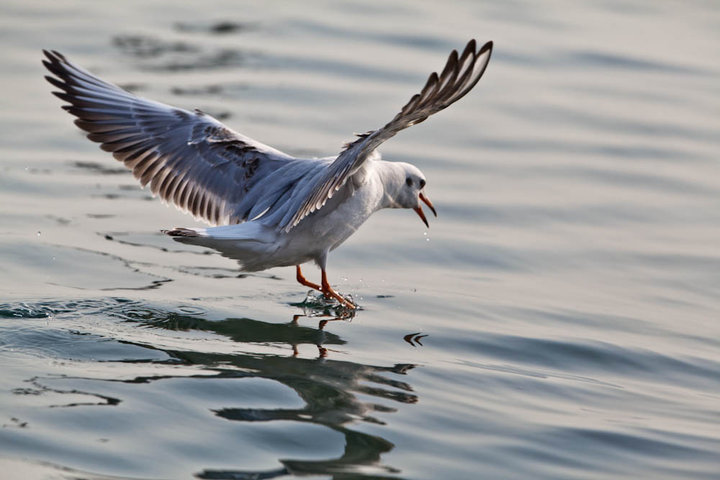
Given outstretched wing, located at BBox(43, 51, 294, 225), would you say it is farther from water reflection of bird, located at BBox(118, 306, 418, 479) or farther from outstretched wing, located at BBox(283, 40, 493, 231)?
outstretched wing, located at BBox(283, 40, 493, 231)

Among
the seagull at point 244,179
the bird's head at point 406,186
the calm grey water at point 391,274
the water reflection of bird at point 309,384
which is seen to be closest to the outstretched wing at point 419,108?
the seagull at point 244,179

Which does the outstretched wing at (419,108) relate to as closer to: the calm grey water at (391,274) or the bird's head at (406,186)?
the calm grey water at (391,274)

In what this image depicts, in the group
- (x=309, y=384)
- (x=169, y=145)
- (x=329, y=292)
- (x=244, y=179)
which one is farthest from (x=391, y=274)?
(x=309, y=384)

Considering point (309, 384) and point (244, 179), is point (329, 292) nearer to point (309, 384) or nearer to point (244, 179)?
point (244, 179)

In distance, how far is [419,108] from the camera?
6.17m

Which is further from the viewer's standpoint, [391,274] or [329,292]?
[391,274]

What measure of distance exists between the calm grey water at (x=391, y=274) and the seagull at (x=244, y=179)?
0.49m

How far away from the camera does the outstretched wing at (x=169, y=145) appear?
823cm

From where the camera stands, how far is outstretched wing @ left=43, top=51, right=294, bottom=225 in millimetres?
8227

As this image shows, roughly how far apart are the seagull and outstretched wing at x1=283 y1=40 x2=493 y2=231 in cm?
1

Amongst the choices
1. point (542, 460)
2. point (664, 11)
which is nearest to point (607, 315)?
point (542, 460)

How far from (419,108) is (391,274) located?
2576 millimetres

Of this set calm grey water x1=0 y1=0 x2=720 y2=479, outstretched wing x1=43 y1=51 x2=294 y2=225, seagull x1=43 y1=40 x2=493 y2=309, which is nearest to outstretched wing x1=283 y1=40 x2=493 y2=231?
seagull x1=43 y1=40 x2=493 y2=309

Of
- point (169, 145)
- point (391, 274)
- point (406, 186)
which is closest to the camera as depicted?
point (406, 186)
